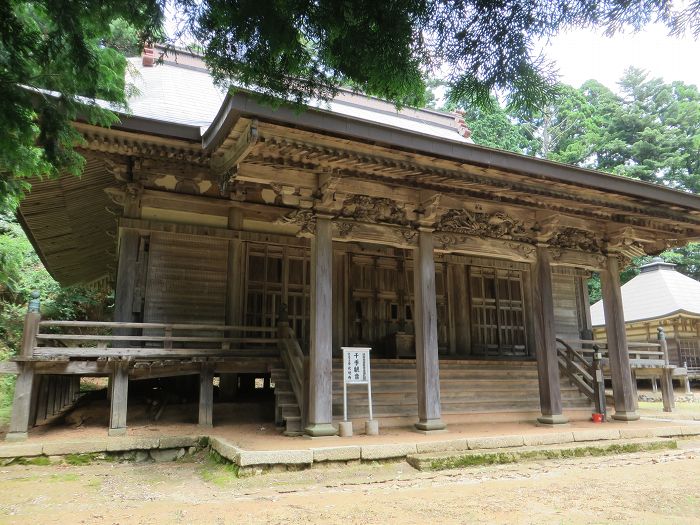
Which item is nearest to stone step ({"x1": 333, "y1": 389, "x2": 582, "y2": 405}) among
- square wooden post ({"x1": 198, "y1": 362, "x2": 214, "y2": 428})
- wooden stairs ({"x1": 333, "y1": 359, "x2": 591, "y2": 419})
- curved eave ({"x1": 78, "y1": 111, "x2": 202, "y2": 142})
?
wooden stairs ({"x1": 333, "y1": 359, "x2": 591, "y2": 419})

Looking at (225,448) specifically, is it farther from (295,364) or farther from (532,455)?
(532,455)

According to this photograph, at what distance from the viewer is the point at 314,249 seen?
746 cm

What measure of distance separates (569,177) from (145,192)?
24.3 feet

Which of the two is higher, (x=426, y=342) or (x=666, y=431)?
(x=426, y=342)

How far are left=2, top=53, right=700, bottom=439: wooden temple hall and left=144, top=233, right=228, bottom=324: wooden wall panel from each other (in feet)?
0.09

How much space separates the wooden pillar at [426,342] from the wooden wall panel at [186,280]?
3.81 metres

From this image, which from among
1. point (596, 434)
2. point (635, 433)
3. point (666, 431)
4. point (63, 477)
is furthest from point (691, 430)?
point (63, 477)

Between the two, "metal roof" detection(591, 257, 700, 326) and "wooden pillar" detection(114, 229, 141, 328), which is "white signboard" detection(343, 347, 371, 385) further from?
"metal roof" detection(591, 257, 700, 326)

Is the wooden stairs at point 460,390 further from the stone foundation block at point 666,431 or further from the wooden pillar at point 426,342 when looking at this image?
the stone foundation block at point 666,431

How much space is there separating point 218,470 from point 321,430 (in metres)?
1.46

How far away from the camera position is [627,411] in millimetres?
9500

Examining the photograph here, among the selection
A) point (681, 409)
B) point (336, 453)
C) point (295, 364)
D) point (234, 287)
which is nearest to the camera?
point (336, 453)

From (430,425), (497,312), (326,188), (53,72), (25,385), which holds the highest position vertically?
(326,188)

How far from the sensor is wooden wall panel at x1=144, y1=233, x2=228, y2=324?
8.97 m
